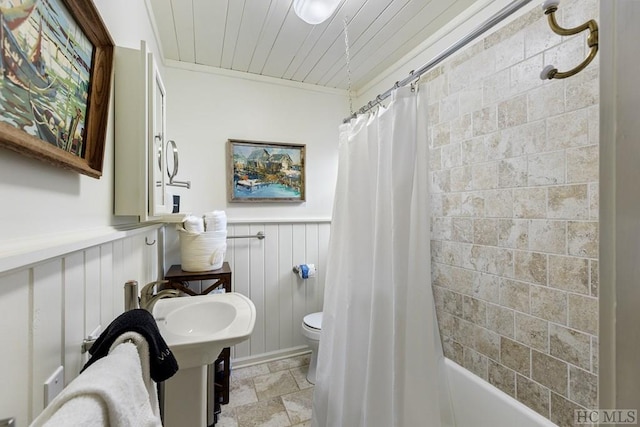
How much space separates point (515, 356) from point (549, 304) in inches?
11.9

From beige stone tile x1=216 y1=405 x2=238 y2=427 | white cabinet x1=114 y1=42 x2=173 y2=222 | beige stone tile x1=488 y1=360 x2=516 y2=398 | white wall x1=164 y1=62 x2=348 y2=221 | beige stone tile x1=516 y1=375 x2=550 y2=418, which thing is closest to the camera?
white cabinet x1=114 y1=42 x2=173 y2=222

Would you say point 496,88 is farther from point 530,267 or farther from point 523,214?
point 530,267

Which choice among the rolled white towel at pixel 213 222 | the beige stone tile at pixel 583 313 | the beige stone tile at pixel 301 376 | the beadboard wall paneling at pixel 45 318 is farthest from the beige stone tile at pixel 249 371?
the beige stone tile at pixel 583 313

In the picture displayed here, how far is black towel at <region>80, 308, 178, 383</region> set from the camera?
0.55 meters

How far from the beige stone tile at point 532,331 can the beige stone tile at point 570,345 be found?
22 millimetres

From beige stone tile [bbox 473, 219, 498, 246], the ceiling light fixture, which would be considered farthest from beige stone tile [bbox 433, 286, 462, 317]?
the ceiling light fixture

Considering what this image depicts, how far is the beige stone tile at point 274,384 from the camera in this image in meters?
1.82

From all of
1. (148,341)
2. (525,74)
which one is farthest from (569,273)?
(148,341)

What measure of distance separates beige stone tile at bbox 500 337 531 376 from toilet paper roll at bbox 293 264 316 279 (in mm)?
1346

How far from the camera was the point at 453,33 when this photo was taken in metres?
1.55

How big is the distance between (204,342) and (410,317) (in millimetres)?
822

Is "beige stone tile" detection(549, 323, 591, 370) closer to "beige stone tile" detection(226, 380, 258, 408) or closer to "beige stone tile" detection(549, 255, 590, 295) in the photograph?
"beige stone tile" detection(549, 255, 590, 295)

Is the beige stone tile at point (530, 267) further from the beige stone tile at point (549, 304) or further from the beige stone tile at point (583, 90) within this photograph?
the beige stone tile at point (583, 90)

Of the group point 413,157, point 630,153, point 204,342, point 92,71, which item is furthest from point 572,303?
point 92,71
